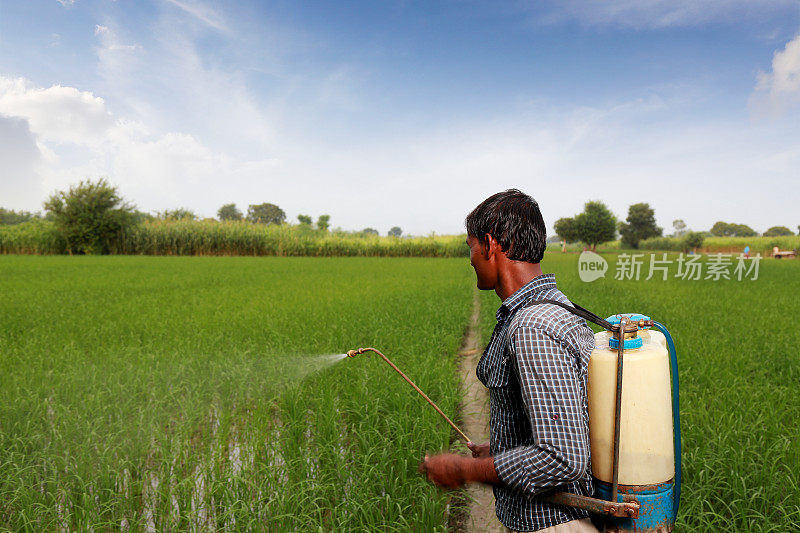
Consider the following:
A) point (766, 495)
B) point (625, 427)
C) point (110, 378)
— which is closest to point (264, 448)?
point (110, 378)

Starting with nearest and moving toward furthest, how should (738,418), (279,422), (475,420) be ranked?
1. (738,418)
2. (279,422)
3. (475,420)

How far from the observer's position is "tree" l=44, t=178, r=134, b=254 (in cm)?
3422

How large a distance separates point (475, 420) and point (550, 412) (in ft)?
10.6

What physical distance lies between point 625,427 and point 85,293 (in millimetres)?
12218

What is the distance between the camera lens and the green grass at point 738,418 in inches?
94.8

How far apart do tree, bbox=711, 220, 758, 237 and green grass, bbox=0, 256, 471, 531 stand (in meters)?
127

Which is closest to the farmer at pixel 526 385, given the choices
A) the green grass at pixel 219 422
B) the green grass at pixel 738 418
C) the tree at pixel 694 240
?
the green grass at pixel 219 422

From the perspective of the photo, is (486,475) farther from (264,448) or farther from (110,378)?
(110,378)

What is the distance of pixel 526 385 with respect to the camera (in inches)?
42.8

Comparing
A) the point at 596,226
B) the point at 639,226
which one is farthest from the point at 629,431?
the point at 639,226

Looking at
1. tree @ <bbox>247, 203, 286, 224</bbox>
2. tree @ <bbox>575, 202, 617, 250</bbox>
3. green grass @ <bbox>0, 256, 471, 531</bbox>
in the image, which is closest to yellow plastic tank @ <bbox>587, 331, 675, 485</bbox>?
green grass @ <bbox>0, 256, 471, 531</bbox>

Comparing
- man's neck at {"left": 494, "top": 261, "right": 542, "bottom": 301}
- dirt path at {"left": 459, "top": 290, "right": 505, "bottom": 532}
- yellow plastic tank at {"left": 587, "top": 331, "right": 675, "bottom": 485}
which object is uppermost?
man's neck at {"left": 494, "top": 261, "right": 542, "bottom": 301}

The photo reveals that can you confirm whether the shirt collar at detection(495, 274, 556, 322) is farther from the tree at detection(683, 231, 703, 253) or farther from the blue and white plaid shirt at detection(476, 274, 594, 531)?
the tree at detection(683, 231, 703, 253)

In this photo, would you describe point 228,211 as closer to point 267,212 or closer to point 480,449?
point 267,212
